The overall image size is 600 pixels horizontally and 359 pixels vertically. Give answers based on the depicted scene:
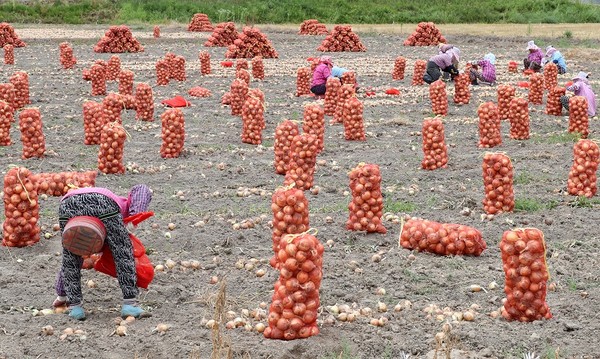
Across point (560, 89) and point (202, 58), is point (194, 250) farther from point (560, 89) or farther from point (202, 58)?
point (202, 58)

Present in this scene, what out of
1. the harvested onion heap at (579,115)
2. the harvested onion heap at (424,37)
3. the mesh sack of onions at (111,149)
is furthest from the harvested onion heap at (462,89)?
the harvested onion heap at (424,37)

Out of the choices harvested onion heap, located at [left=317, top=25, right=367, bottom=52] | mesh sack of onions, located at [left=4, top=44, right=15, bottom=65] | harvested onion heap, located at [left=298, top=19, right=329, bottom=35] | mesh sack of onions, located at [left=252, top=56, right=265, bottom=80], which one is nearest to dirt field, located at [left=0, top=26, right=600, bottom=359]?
mesh sack of onions, located at [left=252, top=56, right=265, bottom=80]

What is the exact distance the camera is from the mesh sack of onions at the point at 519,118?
12906mm

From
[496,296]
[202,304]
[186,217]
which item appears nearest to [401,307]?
[496,296]

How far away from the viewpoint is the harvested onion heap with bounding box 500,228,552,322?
6035 mm

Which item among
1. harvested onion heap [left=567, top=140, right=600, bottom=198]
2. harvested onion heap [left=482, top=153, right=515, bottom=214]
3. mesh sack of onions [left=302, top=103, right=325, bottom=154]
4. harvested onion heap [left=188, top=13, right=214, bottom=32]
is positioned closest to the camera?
harvested onion heap [left=482, top=153, right=515, bottom=214]

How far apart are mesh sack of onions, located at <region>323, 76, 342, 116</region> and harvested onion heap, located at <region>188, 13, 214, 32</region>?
19535 mm

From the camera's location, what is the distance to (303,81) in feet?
57.9

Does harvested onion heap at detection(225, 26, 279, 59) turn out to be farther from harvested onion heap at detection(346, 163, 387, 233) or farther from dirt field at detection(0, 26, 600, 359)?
harvested onion heap at detection(346, 163, 387, 233)

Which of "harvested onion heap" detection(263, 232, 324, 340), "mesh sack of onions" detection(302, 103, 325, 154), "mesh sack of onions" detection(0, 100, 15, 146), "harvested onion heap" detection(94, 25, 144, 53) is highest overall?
"harvested onion heap" detection(263, 232, 324, 340)

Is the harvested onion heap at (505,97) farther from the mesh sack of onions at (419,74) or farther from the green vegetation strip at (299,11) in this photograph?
the green vegetation strip at (299,11)

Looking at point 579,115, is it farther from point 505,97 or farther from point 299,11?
point 299,11

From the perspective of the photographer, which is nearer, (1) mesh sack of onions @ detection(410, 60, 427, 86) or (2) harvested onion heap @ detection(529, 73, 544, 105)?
(2) harvested onion heap @ detection(529, 73, 544, 105)

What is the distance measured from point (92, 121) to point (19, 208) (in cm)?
501
